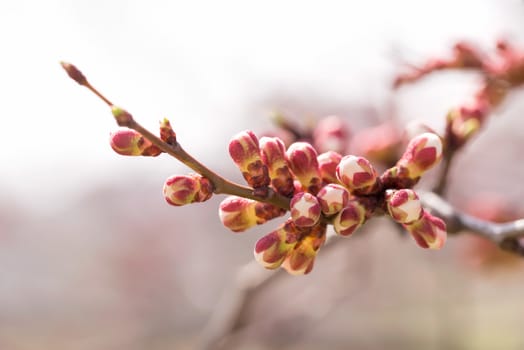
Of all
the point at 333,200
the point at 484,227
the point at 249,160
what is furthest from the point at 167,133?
the point at 484,227

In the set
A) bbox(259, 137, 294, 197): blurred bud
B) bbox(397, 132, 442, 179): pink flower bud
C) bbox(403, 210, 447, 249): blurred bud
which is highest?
bbox(259, 137, 294, 197): blurred bud

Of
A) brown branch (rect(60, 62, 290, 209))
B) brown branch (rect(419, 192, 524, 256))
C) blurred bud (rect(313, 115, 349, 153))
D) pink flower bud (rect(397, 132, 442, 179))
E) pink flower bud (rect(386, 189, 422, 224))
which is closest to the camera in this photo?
brown branch (rect(60, 62, 290, 209))

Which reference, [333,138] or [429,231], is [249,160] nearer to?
[429,231]

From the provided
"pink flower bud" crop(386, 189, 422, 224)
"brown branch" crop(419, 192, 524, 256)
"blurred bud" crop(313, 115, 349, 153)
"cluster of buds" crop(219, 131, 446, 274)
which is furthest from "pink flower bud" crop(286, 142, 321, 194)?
"blurred bud" crop(313, 115, 349, 153)

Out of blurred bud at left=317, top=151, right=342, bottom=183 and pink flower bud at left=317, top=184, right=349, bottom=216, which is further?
blurred bud at left=317, top=151, right=342, bottom=183

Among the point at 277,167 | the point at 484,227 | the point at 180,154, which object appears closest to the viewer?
the point at 180,154

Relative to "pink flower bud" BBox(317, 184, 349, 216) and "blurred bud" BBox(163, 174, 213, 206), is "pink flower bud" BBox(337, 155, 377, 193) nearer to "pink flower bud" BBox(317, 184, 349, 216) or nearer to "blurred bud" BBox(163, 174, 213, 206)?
"pink flower bud" BBox(317, 184, 349, 216)

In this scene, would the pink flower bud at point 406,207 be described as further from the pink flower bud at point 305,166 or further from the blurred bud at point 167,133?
the blurred bud at point 167,133

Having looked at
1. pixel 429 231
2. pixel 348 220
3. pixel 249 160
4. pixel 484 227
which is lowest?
pixel 484 227
